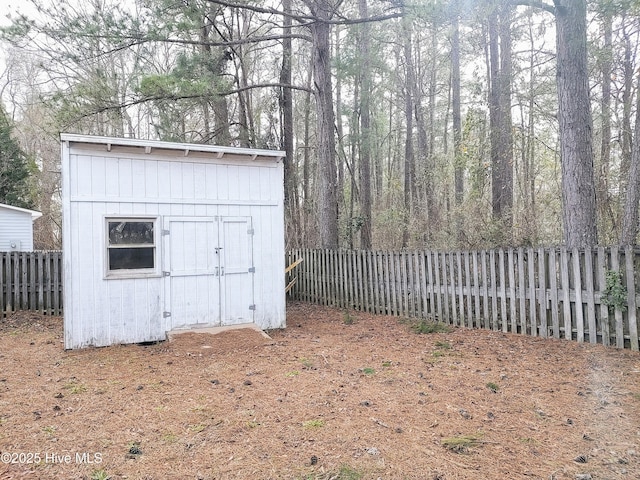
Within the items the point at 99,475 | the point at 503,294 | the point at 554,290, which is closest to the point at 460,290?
the point at 503,294

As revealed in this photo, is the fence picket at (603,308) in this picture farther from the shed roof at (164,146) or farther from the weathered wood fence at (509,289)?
the shed roof at (164,146)

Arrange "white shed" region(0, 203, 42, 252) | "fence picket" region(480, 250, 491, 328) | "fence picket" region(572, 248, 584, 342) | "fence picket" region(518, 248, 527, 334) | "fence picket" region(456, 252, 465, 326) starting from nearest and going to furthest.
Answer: "fence picket" region(572, 248, 584, 342) → "fence picket" region(518, 248, 527, 334) → "fence picket" region(480, 250, 491, 328) → "fence picket" region(456, 252, 465, 326) → "white shed" region(0, 203, 42, 252)

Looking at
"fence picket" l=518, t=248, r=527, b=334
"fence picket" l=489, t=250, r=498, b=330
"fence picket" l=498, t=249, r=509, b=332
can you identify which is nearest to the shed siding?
"fence picket" l=489, t=250, r=498, b=330

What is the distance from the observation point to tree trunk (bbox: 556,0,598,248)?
6.20 meters

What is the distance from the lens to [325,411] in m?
3.69

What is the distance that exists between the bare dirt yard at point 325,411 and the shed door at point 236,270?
1060 millimetres

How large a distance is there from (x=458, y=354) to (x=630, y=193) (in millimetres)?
4463

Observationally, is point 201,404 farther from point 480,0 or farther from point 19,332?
point 480,0

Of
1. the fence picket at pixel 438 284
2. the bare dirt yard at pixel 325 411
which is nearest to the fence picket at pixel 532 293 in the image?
the bare dirt yard at pixel 325 411

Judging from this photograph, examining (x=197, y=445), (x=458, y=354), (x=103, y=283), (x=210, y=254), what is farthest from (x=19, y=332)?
(x=458, y=354)

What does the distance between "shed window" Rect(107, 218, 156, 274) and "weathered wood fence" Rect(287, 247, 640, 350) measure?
449 centimetres

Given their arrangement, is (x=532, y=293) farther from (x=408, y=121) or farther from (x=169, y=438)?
(x=408, y=121)

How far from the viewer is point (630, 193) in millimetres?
7152

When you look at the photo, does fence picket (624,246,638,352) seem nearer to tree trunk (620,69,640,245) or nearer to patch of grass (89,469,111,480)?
tree trunk (620,69,640,245)
